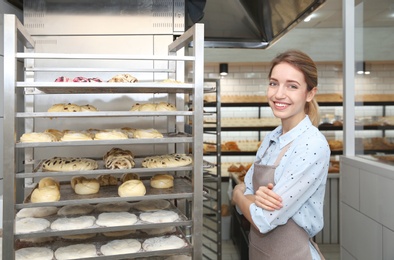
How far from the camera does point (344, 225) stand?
100.0 inches

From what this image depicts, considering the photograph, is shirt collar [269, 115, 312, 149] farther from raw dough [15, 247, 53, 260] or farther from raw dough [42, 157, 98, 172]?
raw dough [15, 247, 53, 260]

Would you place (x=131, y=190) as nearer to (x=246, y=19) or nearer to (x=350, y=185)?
(x=350, y=185)

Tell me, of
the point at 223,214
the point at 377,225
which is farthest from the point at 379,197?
the point at 223,214

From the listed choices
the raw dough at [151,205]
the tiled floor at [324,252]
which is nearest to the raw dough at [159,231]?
the raw dough at [151,205]

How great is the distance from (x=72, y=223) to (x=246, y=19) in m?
2.06

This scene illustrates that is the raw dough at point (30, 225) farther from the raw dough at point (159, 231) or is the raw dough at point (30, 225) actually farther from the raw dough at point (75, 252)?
the raw dough at point (159, 231)

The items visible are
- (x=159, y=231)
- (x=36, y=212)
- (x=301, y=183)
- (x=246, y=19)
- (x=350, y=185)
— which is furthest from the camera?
(x=246, y=19)

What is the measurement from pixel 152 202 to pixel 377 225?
1.33 meters

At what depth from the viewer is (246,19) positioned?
112 inches

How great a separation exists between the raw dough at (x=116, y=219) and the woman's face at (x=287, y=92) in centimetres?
84

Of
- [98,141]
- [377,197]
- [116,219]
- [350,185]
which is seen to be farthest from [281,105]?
[350,185]

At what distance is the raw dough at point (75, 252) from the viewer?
1543 mm

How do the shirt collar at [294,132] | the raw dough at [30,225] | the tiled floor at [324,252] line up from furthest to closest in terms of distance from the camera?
the tiled floor at [324,252] → the raw dough at [30,225] → the shirt collar at [294,132]

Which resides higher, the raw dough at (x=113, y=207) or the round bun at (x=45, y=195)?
the round bun at (x=45, y=195)
